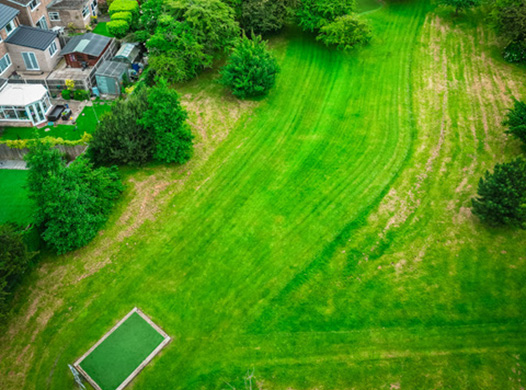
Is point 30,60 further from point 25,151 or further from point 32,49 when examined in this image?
point 25,151

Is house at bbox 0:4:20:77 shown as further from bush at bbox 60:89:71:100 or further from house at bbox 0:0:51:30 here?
bush at bbox 60:89:71:100

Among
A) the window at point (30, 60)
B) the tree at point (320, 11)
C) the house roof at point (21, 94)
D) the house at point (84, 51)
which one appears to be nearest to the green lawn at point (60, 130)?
the house roof at point (21, 94)

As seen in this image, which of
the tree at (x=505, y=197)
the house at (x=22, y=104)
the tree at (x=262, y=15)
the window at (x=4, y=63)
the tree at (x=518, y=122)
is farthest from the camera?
the tree at (x=262, y=15)

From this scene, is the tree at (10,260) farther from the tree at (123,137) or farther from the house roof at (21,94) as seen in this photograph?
the house roof at (21,94)

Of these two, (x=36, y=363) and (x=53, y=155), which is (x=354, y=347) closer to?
(x=36, y=363)

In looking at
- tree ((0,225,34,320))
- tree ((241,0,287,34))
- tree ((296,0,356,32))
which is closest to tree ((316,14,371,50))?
tree ((296,0,356,32))

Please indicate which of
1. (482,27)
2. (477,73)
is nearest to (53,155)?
(477,73)

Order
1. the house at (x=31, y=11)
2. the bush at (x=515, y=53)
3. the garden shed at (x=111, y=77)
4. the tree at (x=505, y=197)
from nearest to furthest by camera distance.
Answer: the tree at (x=505, y=197) → the garden shed at (x=111, y=77) → the bush at (x=515, y=53) → the house at (x=31, y=11)

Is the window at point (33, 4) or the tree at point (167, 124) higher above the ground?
the window at point (33, 4)
